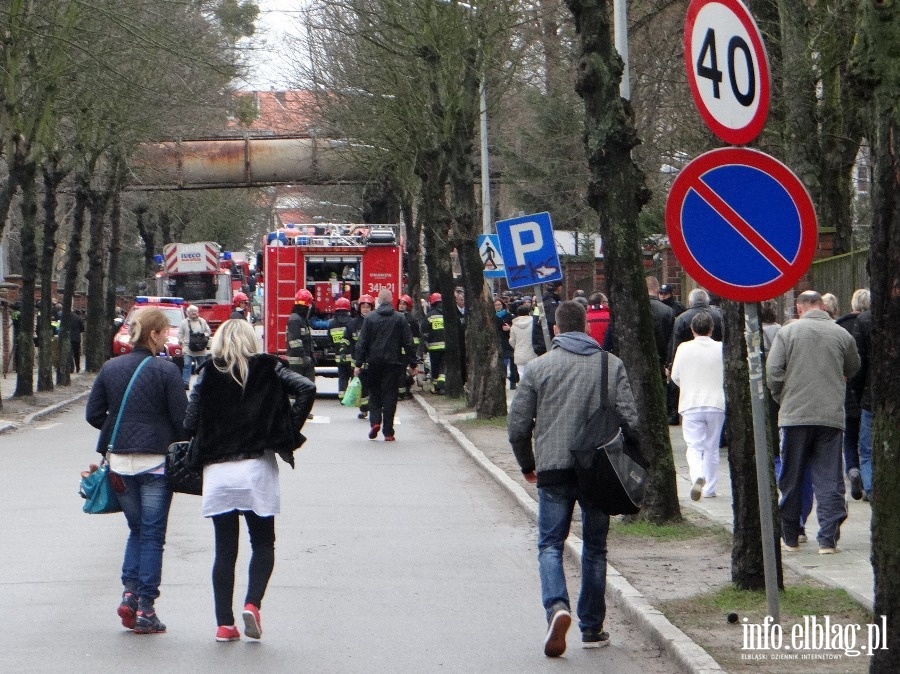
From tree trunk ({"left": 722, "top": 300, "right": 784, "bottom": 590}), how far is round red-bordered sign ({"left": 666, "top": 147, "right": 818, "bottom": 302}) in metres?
1.69

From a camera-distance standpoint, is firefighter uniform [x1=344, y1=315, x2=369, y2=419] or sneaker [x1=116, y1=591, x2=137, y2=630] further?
firefighter uniform [x1=344, y1=315, x2=369, y2=419]

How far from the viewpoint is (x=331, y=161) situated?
42.0 m

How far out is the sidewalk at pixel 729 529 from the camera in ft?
24.8

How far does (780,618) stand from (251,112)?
39.2m

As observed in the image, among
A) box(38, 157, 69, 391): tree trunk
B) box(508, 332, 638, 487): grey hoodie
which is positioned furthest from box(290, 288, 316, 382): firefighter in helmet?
box(508, 332, 638, 487): grey hoodie

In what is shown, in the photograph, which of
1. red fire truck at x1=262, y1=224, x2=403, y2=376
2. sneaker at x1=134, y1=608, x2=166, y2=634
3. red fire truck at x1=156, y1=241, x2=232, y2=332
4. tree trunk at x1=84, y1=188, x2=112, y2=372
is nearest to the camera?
sneaker at x1=134, y1=608, x2=166, y2=634

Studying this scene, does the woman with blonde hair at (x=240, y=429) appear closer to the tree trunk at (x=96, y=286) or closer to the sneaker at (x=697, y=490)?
the sneaker at (x=697, y=490)

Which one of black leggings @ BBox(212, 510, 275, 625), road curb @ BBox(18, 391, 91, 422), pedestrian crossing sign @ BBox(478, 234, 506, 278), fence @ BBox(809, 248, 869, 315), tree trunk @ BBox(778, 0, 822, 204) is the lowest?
road curb @ BBox(18, 391, 91, 422)

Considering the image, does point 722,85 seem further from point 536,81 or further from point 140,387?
point 536,81

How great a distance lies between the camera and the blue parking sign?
15.8 metres

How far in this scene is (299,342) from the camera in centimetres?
2514

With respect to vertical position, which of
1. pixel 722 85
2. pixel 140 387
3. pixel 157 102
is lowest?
pixel 140 387

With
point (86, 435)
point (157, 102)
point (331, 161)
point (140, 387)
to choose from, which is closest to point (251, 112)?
point (331, 161)

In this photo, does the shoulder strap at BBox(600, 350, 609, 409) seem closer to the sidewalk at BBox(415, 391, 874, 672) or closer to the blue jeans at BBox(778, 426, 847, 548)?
the sidewalk at BBox(415, 391, 874, 672)
